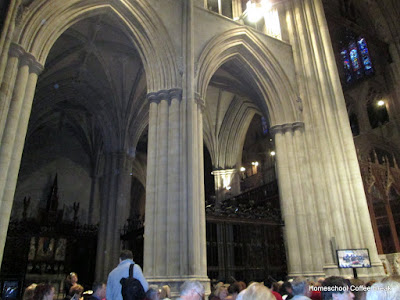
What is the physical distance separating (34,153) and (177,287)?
624 inches

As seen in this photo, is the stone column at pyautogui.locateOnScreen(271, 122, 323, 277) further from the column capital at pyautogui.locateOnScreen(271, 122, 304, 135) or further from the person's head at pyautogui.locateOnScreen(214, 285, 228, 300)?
the person's head at pyautogui.locateOnScreen(214, 285, 228, 300)

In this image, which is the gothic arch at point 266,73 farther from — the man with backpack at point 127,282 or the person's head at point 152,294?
the person's head at point 152,294

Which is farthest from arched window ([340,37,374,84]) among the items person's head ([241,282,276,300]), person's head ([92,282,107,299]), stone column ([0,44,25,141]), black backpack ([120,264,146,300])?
person's head ([241,282,276,300])

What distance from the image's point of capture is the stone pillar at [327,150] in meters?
9.92

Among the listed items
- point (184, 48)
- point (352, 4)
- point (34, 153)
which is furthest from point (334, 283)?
point (352, 4)

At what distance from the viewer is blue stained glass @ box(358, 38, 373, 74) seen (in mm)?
18852

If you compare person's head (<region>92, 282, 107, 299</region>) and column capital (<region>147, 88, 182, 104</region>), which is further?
column capital (<region>147, 88, 182, 104</region>)

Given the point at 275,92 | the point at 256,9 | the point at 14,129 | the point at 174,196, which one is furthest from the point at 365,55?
the point at 14,129

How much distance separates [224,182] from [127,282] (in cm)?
1452

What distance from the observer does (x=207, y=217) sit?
10031 mm

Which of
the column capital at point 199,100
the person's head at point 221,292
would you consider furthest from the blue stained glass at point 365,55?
the person's head at point 221,292

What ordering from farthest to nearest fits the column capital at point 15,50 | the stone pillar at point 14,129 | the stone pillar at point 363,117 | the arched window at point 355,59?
1. the arched window at point 355,59
2. the stone pillar at point 363,117
3. the column capital at point 15,50
4. the stone pillar at point 14,129

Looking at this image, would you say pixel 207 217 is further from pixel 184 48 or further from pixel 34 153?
pixel 34 153

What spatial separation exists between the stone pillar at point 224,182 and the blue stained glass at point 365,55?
993 centimetres
